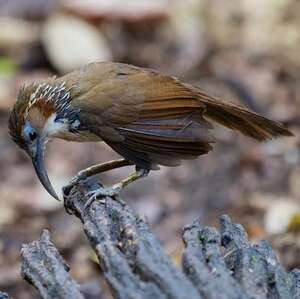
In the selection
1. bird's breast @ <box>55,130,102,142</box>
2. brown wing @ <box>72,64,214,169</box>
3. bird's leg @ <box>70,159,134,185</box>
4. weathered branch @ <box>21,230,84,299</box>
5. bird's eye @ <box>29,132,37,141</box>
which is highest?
brown wing @ <box>72,64,214,169</box>

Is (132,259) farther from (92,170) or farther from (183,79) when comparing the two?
(183,79)

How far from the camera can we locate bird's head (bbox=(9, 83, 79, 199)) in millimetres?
5184

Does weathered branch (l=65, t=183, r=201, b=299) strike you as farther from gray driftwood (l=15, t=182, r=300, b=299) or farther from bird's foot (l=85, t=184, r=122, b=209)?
bird's foot (l=85, t=184, r=122, b=209)

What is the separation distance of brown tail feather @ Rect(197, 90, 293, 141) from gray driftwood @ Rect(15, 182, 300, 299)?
1138 millimetres

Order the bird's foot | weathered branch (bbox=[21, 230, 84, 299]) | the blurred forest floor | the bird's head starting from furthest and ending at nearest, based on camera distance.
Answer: the blurred forest floor → the bird's head → the bird's foot → weathered branch (bbox=[21, 230, 84, 299])

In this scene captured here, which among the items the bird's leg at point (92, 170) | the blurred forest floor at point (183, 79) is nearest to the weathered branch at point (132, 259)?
the bird's leg at point (92, 170)

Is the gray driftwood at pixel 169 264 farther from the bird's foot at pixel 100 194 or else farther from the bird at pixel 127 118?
the bird at pixel 127 118

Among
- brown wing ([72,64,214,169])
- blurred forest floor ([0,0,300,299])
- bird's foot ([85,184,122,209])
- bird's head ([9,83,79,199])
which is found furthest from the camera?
blurred forest floor ([0,0,300,299])

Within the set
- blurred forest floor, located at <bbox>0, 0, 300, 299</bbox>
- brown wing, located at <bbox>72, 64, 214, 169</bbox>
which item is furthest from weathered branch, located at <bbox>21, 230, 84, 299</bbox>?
blurred forest floor, located at <bbox>0, 0, 300, 299</bbox>

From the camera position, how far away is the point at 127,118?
5141 millimetres

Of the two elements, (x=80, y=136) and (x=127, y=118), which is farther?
(x=80, y=136)

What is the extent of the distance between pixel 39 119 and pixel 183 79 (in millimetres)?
4470

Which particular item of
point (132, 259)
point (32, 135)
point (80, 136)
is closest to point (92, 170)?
point (80, 136)

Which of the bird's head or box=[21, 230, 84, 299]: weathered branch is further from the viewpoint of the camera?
the bird's head
